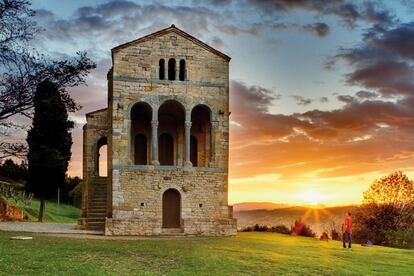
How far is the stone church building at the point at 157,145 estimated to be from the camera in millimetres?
36594

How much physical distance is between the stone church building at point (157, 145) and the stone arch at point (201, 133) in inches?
77.1

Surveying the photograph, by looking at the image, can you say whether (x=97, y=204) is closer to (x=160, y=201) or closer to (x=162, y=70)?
(x=160, y=201)

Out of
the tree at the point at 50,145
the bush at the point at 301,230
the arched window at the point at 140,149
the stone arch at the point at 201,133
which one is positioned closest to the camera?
the stone arch at the point at 201,133

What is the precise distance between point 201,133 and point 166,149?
114 inches

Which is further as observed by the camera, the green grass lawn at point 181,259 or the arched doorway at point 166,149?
the arched doorway at point 166,149

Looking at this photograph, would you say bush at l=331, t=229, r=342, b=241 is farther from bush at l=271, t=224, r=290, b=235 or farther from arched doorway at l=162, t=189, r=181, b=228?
arched doorway at l=162, t=189, r=181, b=228

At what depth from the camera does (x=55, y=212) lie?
61.4 metres

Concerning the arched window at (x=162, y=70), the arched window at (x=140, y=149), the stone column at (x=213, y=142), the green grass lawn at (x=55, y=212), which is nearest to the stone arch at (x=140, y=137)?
the arched window at (x=140, y=149)

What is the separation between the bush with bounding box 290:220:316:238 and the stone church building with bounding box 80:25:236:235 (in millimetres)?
8477

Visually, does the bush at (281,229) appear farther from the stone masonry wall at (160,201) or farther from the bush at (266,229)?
the stone masonry wall at (160,201)

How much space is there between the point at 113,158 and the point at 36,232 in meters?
6.38

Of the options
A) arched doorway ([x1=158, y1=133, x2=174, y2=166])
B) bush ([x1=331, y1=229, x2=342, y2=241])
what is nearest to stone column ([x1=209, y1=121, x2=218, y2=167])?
arched doorway ([x1=158, y1=133, x2=174, y2=166])

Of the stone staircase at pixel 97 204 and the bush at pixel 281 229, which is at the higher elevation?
the stone staircase at pixel 97 204

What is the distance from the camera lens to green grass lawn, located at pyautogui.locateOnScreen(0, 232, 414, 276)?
20938 millimetres
